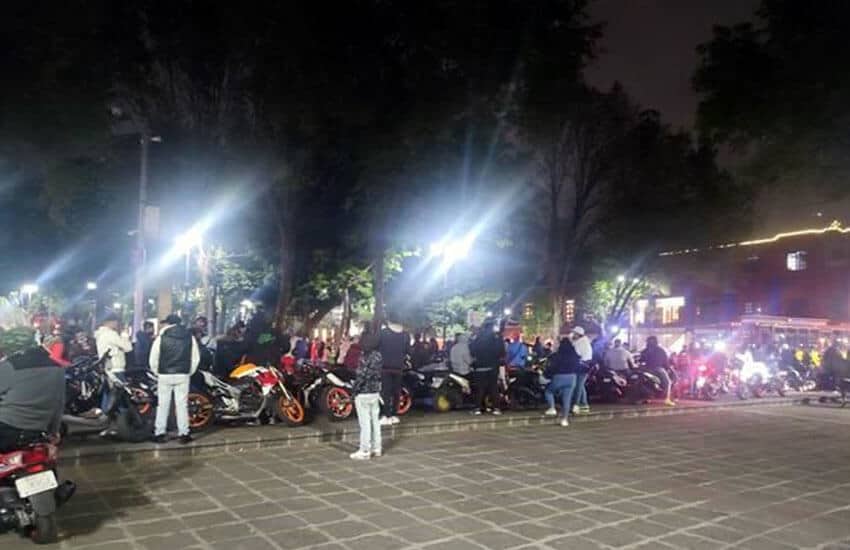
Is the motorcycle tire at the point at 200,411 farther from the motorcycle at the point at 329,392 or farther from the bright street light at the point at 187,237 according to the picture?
the bright street light at the point at 187,237

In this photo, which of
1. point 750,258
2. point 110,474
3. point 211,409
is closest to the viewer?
point 110,474

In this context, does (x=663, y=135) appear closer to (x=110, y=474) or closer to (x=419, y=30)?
(x=419, y=30)

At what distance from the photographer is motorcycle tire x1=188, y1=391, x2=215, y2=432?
10016 mm

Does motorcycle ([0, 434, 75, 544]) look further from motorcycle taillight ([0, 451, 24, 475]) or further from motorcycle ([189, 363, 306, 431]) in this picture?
motorcycle ([189, 363, 306, 431])

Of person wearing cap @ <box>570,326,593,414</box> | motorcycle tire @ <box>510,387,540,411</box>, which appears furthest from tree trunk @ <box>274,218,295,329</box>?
person wearing cap @ <box>570,326,593,414</box>

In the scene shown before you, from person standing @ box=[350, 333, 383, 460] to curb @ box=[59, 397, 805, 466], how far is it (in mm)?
1297

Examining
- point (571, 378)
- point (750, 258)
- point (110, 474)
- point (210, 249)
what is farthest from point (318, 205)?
point (750, 258)

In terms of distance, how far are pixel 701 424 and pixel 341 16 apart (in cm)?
1085

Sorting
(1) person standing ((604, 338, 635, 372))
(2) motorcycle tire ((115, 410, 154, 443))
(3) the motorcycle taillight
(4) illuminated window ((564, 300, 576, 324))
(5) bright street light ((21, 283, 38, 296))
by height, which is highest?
(5) bright street light ((21, 283, 38, 296))

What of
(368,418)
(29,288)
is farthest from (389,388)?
(29,288)

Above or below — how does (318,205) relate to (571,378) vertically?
above

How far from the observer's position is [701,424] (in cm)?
1337

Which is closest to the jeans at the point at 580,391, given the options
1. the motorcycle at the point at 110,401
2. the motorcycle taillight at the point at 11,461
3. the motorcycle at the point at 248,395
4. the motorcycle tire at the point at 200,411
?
the motorcycle at the point at 248,395

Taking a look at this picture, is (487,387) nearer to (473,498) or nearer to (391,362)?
(391,362)
